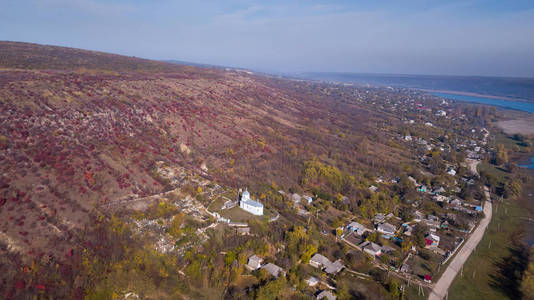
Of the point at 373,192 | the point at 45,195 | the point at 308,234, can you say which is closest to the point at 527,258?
the point at 373,192

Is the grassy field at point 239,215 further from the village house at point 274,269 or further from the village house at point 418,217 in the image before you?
the village house at point 418,217

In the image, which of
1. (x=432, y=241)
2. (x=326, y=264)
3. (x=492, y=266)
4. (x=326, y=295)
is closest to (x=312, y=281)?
(x=326, y=295)

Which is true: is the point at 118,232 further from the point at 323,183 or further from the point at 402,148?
the point at 402,148

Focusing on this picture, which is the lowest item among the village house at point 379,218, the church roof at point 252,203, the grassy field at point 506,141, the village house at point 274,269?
the village house at point 379,218

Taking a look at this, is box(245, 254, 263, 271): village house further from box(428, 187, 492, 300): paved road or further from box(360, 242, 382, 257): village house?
box(428, 187, 492, 300): paved road

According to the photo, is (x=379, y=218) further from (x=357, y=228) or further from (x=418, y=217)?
(x=418, y=217)

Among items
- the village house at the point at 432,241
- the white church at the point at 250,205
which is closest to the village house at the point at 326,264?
the white church at the point at 250,205
